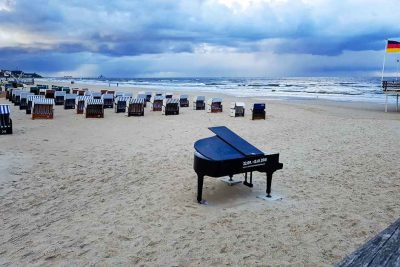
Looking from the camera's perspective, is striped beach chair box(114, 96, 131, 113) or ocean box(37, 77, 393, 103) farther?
ocean box(37, 77, 393, 103)

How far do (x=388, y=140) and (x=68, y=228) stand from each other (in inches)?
439

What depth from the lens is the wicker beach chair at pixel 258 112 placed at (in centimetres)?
1717

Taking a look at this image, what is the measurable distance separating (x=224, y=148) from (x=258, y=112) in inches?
459

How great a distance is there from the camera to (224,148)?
19.9 ft

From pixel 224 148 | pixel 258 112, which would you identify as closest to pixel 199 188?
pixel 224 148

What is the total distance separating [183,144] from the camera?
11.2 meters

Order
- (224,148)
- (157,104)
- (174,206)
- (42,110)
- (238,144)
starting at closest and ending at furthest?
(174,206) < (224,148) < (238,144) < (42,110) < (157,104)

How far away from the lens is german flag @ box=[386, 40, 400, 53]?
2269cm

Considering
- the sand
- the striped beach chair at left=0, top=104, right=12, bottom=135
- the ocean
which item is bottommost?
the sand

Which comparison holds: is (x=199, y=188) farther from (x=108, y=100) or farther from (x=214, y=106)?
(x=108, y=100)

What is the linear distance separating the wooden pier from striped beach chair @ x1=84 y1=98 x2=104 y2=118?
53.6 feet

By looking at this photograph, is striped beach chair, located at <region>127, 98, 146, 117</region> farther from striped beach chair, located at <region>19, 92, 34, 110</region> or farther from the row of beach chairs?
striped beach chair, located at <region>19, 92, 34, 110</region>

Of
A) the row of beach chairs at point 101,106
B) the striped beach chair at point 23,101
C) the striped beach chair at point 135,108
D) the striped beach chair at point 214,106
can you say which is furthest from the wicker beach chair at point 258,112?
the striped beach chair at point 23,101

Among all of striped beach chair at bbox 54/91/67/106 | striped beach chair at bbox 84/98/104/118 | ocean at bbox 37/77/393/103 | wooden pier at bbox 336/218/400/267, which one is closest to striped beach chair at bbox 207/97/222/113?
striped beach chair at bbox 84/98/104/118
